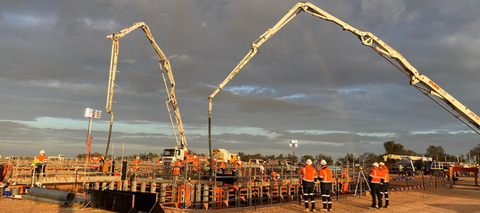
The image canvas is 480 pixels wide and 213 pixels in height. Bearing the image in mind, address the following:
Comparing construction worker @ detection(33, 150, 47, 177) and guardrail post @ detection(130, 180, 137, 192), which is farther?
guardrail post @ detection(130, 180, 137, 192)

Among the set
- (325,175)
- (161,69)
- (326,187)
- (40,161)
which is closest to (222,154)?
(161,69)

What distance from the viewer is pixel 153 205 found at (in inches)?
471

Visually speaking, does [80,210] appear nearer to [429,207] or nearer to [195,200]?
[195,200]

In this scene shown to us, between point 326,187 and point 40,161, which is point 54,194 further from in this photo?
point 326,187

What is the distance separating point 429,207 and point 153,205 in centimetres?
1341

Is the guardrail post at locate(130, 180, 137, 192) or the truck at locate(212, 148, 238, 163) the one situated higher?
the truck at locate(212, 148, 238, 163)

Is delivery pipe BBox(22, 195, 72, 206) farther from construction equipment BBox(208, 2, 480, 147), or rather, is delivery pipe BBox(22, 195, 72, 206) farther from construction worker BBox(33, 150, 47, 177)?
construction equipment BBox(208, 2, 480, 147)

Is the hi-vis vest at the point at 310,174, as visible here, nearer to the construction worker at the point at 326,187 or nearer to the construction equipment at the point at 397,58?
the construction worker at the point at 326,187

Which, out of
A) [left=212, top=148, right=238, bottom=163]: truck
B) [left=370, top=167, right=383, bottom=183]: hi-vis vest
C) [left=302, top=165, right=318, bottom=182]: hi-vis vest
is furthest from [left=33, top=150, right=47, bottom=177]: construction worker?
[left=212, top=148, right=238, bottom=163]: truck

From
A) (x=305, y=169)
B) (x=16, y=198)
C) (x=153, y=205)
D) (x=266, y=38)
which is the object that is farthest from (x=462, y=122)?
(x=16, y=198)

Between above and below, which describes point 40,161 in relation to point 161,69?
below

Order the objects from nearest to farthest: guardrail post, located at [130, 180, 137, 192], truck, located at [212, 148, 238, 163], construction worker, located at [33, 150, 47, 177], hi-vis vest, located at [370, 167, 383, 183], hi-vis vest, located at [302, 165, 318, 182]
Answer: hi-vis vest, located at [302, 165, 318, 182] → hi-vis vest, located at [370, 167, 383, 183] → construction worker, located at [33, 150, 47, 177] → guardrail post, located at [130, 180, 137, 192] → truck, located at [212, 148, 238, 163]

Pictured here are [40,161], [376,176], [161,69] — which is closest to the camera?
[376,176]

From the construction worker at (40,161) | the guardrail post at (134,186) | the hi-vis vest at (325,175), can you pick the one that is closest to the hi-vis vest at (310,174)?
the hi-vis vest at (325,175)
